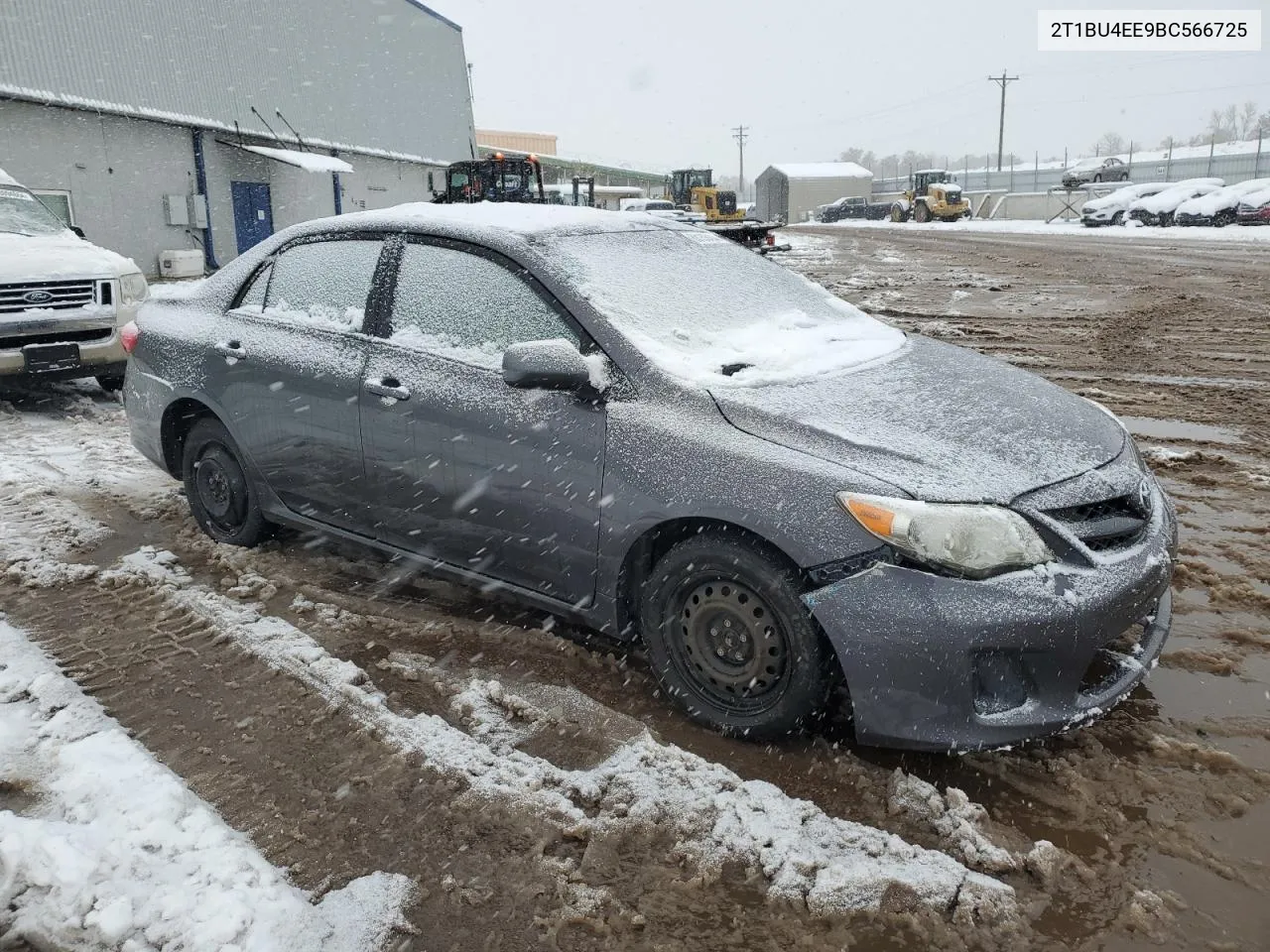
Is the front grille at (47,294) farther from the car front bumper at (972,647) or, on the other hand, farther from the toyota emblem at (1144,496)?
the toyota emblem at (1144,496)

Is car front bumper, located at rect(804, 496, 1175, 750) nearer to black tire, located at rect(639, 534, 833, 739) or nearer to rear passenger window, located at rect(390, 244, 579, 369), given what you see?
black tire, located at rect(639, 534, 833, 739)

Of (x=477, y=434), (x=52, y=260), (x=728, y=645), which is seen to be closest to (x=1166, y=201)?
(x=52, y=260)

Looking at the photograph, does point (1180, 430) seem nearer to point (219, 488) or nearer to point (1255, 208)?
point (219, 488)

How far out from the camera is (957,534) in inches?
97.7

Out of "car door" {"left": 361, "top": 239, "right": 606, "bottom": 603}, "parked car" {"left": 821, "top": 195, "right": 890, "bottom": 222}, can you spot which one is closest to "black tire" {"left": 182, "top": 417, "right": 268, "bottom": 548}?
"car door" {"left": 361, "top": 239, "right": 606, "bottom": 603}

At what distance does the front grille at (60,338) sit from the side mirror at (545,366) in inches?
241

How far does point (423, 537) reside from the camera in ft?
11.8

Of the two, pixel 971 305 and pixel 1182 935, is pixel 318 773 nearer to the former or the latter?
pixel 1182 935

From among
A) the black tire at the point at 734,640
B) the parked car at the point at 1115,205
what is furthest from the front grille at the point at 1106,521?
the parked car at the point at 1115,205

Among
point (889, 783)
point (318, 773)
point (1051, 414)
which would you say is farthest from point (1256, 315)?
point (318, 773)

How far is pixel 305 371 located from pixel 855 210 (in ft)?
183

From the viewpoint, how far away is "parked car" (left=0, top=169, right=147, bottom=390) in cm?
721

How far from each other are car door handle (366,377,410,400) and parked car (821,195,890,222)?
55041 millimetres

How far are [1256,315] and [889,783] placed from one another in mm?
10748
